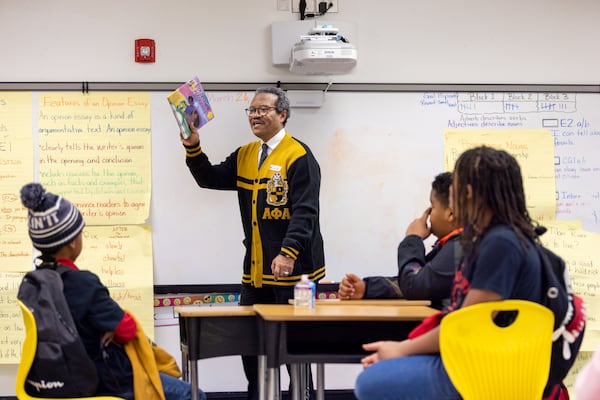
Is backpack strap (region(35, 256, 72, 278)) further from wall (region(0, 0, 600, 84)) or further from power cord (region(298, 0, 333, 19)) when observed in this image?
power cord (region(298, 0, 333, 19))

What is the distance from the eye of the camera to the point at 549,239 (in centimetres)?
471

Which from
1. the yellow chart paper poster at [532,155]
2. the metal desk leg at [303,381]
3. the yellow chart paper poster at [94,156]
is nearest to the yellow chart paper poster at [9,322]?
the yellow chart paper poster at [94,156]

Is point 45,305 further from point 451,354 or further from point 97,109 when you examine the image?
point 97,109

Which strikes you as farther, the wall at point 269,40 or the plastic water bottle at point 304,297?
the wall at point 269,40

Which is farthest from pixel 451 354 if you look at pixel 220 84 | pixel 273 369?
pixel 220 84

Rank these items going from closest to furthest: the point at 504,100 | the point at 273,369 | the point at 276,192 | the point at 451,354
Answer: the point at 451,354 → the point at 273,369 → the point at 276,192 → the point at 504,100

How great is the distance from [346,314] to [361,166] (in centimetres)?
211

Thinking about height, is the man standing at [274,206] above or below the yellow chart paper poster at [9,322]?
above

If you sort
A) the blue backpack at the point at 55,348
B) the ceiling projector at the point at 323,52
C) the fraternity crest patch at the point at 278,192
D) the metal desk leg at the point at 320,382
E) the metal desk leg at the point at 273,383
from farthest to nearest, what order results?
the ceiling projector at the point at 323,52 < the fraternity crest patch at the point at 278,192 < the metal desk leg at the point at 320,382 < the metal desk leg at the point at 273,383 < the blue backpack at the point at 55,348

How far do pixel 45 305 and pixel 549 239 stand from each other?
10.6 feet

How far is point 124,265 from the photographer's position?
4477 millimetres

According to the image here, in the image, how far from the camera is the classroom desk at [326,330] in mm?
2627

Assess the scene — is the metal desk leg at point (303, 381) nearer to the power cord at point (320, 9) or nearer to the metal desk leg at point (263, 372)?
the metal desk leg at point (263, 372)

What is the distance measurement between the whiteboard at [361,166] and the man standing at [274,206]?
1.90 feet
